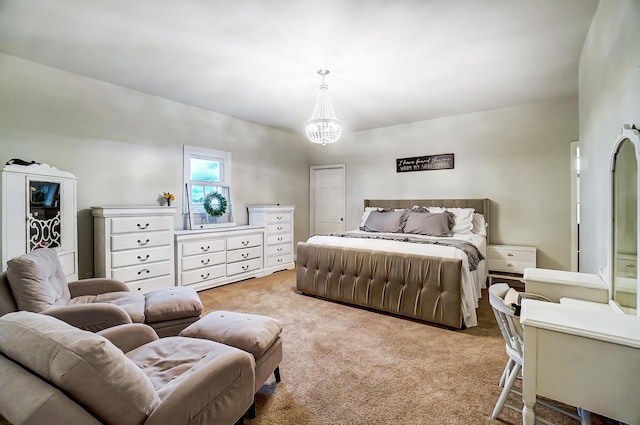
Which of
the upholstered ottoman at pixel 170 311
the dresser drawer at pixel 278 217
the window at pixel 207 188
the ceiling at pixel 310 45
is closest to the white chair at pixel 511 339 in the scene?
the ceiling at pixel 310 45

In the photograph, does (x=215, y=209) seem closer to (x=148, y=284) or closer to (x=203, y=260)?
(x=203, y=260)

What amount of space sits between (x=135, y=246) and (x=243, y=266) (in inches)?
62.4

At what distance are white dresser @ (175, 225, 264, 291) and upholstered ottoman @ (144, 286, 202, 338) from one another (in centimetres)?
144

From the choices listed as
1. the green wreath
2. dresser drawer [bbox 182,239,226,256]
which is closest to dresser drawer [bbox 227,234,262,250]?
dresser drawer [bbox 182,239,226,256]

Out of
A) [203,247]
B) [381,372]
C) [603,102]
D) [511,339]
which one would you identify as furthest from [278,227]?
[603,102]

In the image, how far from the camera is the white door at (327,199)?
610 centimetres

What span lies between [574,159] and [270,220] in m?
4.42

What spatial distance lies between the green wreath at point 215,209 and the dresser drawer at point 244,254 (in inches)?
24.9

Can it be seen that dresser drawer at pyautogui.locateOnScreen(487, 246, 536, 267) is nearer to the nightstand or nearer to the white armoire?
the nightstand

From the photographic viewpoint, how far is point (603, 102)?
205cm

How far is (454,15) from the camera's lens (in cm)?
221

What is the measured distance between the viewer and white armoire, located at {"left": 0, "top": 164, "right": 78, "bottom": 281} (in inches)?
96.6

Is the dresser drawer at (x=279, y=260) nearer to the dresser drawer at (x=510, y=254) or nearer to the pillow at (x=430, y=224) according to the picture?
the pillow at (x=430, y=224)

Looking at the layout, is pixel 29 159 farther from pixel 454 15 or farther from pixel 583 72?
pixel 583 72
